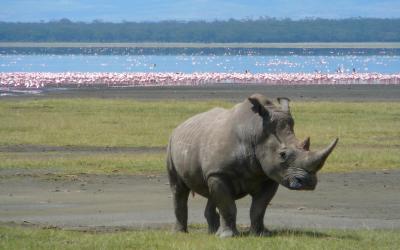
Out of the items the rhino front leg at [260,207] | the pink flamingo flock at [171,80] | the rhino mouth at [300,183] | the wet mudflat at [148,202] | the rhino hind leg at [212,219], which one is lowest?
the pink flamingo flock at [171,80]

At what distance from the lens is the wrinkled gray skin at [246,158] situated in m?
14.8

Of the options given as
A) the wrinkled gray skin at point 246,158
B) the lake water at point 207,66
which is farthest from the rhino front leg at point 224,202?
the lake water at point 207,66

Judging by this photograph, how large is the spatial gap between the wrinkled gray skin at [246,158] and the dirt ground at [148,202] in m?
1.71

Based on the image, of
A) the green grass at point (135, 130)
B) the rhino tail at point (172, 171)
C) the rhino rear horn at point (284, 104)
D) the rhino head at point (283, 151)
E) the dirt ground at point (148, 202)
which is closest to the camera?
the rhino head at point (283, 151)

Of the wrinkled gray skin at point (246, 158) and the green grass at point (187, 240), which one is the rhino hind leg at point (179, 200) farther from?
the wrinkled gray skin at point (246, 158)

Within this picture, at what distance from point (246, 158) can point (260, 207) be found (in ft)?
2.06

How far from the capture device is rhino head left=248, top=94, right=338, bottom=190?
14.5 metres

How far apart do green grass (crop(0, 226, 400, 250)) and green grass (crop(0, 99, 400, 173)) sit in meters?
8.59

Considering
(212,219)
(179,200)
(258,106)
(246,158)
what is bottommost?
(212,219)

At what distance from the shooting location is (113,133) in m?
33.2

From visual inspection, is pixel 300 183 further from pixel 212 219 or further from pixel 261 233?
pixel 212 219

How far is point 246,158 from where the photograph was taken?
50.0 feet

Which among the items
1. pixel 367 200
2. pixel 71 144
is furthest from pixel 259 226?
pixel 71 144

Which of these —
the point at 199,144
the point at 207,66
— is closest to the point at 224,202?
the point at 199,144
